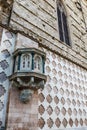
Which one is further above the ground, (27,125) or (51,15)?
(51,15)

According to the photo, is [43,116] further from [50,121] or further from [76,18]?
[76,18]

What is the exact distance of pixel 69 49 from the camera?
535 cm

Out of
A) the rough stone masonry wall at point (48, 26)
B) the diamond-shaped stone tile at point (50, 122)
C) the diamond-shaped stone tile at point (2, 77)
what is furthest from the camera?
the rough stone masonry wall at point (48, 26)

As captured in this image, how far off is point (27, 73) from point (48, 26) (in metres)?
3.11

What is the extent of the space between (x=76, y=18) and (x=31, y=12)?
3035 mm

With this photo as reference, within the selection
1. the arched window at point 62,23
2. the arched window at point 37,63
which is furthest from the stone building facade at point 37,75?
the arched window at point 62,23

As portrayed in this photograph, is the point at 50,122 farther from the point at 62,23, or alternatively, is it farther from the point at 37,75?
the point at 62,23

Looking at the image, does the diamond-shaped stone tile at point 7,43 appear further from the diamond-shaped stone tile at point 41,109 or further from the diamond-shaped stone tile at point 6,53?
the diamond-shaped stone tile at point 41,109

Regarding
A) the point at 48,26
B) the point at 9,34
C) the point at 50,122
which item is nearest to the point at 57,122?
the point at 50,122

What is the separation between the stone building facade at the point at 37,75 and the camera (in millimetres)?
2225

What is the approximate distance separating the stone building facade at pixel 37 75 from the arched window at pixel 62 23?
0.12m

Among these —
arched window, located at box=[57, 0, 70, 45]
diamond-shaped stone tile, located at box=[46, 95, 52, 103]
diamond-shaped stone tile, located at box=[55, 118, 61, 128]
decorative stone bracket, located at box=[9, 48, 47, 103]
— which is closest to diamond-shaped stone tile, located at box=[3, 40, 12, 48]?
decorative stone bracket, located at box=[9, 48, 47, 103]

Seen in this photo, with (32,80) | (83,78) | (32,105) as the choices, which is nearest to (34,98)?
(32,105)

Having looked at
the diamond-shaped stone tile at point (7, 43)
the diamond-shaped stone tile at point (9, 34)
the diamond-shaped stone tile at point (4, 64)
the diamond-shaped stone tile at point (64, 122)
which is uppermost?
the diamond-shaped stone tile at point (9, 34)
